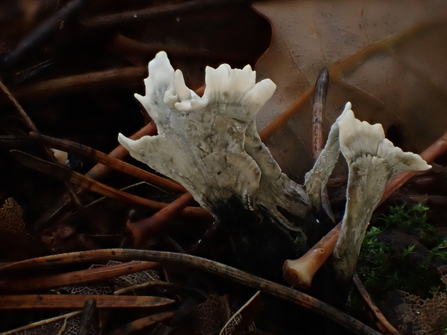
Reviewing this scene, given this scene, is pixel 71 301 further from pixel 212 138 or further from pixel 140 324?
pixel 212 138

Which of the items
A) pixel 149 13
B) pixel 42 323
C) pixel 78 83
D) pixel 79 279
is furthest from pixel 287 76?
pixel 42 323

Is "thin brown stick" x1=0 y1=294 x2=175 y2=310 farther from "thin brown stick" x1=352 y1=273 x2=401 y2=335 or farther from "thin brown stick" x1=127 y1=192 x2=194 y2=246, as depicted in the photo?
"thin brown stick" x1=352 y1=273 x2=401 y2=335

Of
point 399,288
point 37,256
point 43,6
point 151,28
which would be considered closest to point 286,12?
point 151,28

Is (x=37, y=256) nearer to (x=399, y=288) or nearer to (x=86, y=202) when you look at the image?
(x=86, y=202)

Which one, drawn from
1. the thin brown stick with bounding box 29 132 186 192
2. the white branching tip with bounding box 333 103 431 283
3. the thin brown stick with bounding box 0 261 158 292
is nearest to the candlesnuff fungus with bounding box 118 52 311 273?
the white branching tip with bounding box 333 103 431 283

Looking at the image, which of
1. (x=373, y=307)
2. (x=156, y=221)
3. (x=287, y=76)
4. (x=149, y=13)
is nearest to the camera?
(x=373, y=307)

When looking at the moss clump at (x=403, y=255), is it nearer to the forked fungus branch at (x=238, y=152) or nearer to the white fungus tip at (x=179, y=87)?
the forked fungus branch at (x=238, y=152)
